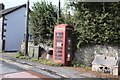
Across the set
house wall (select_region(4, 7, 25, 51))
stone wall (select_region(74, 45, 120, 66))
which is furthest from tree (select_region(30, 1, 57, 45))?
house wall (select_region(4, 7, 25, 51))

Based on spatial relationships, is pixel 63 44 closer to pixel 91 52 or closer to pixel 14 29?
pixel 91 52

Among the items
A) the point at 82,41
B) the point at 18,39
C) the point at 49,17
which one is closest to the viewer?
the point at 82,41

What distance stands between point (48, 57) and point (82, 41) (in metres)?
3.24

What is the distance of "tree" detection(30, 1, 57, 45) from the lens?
54.4ft

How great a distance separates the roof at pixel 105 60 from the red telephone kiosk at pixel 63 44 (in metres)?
1.91

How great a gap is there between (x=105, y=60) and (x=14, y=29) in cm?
1393

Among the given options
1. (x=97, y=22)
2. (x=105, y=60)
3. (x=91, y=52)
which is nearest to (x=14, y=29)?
(x=91, y=52)

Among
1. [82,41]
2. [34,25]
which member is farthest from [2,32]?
[82,41]

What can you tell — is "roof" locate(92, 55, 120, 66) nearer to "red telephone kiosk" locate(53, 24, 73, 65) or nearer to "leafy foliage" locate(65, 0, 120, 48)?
"leafy foliage" locate(65, 0, 120, 48)

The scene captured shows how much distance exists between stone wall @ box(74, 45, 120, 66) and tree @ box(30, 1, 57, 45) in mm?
3249

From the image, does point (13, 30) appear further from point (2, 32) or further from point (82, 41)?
point (82, 41)

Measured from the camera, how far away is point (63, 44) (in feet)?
43.8

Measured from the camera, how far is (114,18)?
11.9m

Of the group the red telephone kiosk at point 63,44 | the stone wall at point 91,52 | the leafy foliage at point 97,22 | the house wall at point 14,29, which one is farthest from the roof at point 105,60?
the house wall at point 14,29
